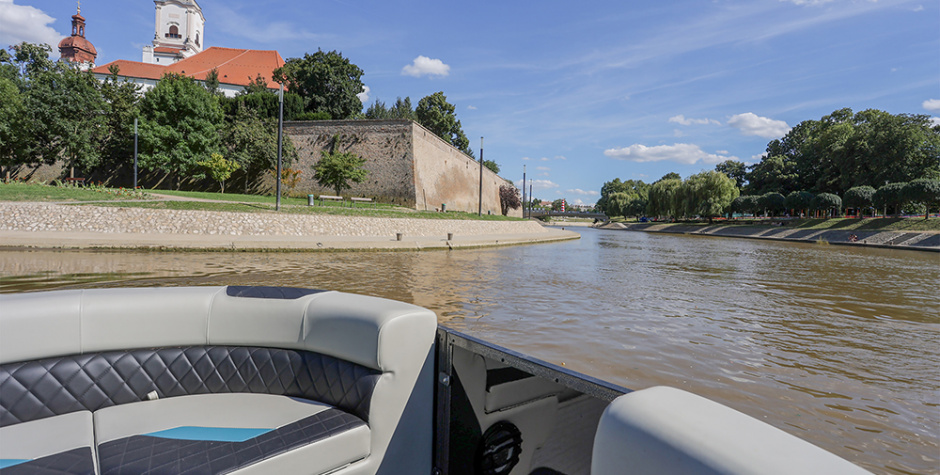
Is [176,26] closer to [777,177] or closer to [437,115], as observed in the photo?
[437,115]

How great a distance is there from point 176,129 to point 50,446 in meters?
37.0

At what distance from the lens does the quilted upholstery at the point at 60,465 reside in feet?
5.43

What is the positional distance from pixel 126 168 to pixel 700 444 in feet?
148

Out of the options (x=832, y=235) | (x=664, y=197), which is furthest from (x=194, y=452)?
(x=664, y=197)

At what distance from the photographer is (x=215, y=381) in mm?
2592

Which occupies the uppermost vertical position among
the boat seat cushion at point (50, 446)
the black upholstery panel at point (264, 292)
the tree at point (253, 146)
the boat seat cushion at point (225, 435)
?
the tree at point (253, 146)

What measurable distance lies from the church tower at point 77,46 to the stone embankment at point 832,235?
91.0 m

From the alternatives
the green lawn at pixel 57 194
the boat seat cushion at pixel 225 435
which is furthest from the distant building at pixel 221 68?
the boat seat cushion at pixel 225 435

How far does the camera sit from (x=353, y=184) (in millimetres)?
33625

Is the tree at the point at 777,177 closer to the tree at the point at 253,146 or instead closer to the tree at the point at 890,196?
the tree at the point at 890,196

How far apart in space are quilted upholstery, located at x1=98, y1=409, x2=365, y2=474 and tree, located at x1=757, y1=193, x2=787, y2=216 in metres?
60.4

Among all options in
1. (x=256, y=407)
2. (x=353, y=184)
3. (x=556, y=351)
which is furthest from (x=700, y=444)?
(x=353, y=184)

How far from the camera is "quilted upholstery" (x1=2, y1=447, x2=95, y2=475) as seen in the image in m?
1.66

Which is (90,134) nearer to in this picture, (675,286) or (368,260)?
(368,260)
